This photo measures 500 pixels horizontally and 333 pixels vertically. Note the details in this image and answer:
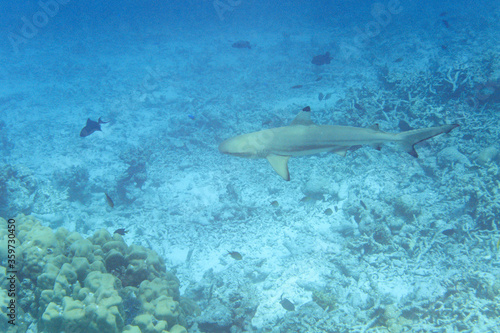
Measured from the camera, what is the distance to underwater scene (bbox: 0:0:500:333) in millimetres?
4152

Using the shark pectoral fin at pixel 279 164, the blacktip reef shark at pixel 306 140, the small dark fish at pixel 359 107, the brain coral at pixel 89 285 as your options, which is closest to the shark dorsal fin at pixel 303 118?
the blacktip reef shark at pixel 306 140

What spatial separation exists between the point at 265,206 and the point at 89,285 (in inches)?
208

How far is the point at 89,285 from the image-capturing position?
3.40m

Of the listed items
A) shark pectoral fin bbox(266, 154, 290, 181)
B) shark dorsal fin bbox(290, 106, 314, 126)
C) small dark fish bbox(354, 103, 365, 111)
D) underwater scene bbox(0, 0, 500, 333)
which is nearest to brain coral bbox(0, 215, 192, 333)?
underwater scene bbox(0, 0, 500, 333)

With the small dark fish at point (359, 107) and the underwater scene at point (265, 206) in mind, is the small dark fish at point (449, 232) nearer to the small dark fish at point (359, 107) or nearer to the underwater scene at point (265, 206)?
the underwater scene at point (265, 206)

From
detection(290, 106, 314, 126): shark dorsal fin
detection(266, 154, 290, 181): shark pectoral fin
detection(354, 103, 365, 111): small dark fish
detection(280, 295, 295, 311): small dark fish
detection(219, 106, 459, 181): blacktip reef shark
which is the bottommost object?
detection(280, 295, 295, 311): small dark fish

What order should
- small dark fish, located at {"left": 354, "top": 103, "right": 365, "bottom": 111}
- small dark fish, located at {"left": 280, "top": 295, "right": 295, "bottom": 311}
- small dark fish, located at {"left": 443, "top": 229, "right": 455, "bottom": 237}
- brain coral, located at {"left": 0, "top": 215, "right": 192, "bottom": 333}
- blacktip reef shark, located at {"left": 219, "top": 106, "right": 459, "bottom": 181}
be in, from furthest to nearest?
small dark fish, located at {"left": 354, "top": 103, "right": 365, "bottom": 111}, small dark fish, located at {"left": 443, "top": 229, "right": 455, "bottom": 237}, small dark fish, located at {"left": 280, "top": 295, "right": 295, "bottom": 311}, blacktip reef shark, located at {"left": 219, "top": 106, "right": 459, "bottom": 181}, brain coral, located at {"left": 0, "top": 215, "right": 192, "bottom": 333}

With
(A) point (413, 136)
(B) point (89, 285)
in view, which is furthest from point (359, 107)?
(B) point (89, 285)

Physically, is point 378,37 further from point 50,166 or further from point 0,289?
point 0,289

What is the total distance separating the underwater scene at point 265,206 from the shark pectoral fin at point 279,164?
0.16 feet

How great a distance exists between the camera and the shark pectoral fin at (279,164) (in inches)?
181

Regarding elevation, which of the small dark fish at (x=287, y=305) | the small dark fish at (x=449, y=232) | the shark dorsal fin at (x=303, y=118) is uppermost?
the shark dorsal fin at (x=303, y=118)

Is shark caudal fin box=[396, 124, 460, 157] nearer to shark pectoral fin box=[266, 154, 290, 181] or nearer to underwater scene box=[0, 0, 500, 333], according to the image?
underwater scene box=[0, 0, 500, 333]

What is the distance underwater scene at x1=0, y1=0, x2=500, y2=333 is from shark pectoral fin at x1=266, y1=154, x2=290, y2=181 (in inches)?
1.9
